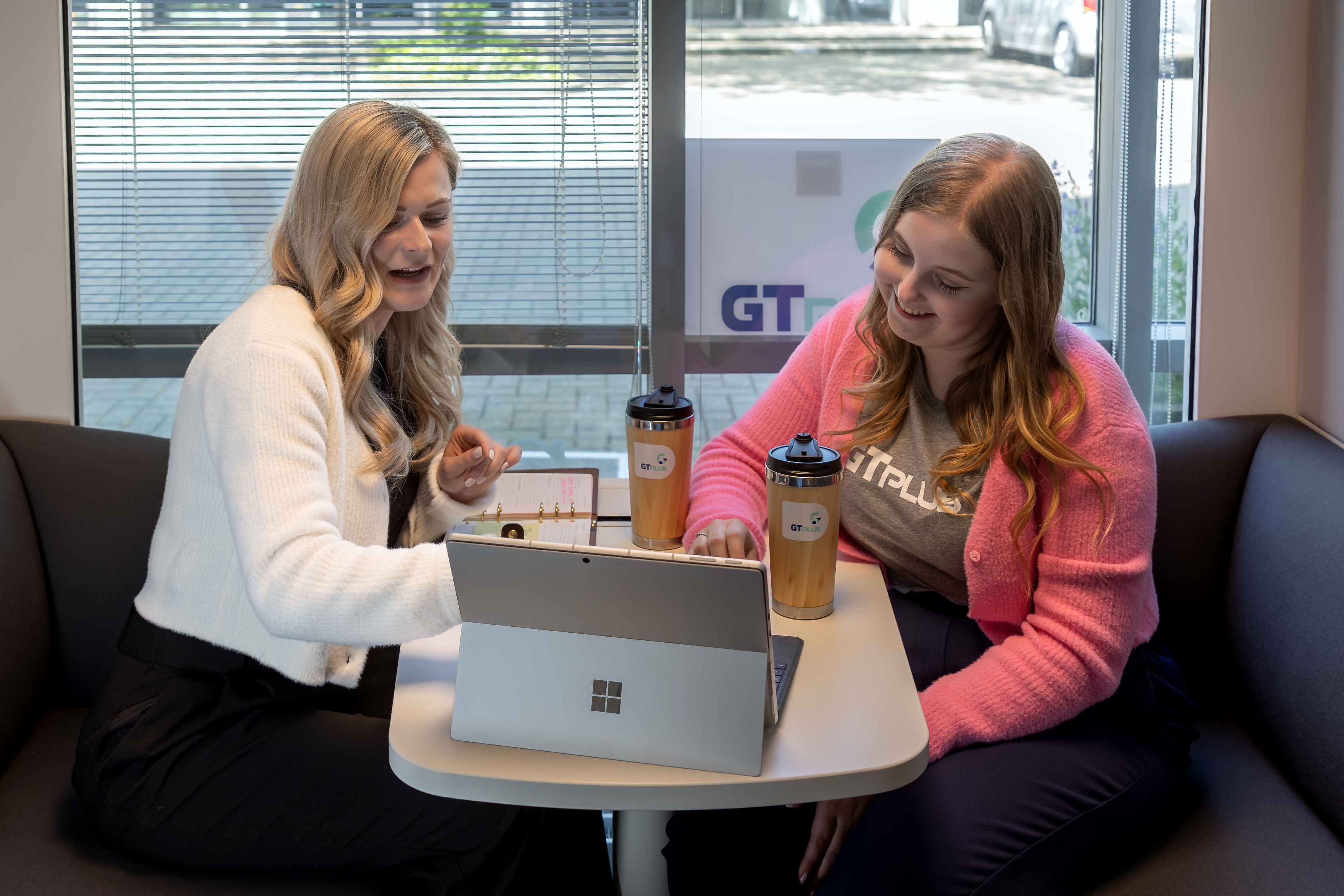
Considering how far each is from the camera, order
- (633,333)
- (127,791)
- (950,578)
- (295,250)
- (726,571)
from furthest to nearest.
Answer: (633,333) < (950,578) < (295,250) < (127,791) < (726,571)

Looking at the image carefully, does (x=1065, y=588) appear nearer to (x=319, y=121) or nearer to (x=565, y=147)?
(x=565, y=147)

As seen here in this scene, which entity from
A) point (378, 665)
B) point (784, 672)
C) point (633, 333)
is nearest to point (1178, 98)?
point (633, 333)

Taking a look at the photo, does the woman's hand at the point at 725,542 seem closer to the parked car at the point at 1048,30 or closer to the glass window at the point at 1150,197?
the glass window at the point at 1150,197

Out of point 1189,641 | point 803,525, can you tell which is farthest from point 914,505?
point 1189,641

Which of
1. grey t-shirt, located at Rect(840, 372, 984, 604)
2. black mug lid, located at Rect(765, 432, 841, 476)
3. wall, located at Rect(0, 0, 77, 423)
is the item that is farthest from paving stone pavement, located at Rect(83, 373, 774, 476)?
black mug lid, located at Rect(765, 432, 841, 476)

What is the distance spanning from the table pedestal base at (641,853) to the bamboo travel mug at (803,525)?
0.33 meters

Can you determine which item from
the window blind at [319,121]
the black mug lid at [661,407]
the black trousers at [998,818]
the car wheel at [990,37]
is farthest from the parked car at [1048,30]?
the black trousers at [998,818]

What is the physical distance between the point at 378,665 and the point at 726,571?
33.5 inches

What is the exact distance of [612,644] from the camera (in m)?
1.10

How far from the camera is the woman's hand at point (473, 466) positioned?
1685 millimetres

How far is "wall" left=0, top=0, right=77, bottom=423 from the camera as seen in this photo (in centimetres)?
215

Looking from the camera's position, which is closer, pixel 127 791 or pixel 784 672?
pixel 784 672

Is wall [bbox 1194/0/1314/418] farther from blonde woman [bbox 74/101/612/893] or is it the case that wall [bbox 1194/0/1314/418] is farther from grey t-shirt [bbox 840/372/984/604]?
blonde woman [bbox 74/101/612/893]

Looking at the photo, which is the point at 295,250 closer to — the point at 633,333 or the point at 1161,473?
the point at 633,333
